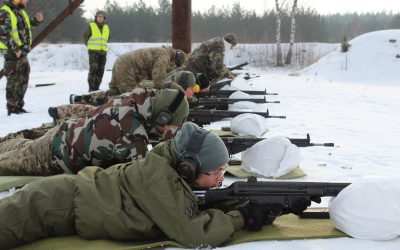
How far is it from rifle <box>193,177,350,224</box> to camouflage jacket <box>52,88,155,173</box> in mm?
808

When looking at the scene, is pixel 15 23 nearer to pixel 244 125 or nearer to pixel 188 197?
pixel 244 125

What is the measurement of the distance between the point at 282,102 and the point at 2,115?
15.8 feet

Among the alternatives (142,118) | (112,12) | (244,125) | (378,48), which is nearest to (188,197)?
(142,118)

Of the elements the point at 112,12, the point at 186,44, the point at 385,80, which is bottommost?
the point at 385,80

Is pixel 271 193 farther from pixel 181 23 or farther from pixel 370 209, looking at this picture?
pixel 181 23

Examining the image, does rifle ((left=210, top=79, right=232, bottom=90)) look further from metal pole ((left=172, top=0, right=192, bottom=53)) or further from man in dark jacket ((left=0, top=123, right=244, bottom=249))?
man in dark jacket ((left=0, top=123, right=244, bottom=249))

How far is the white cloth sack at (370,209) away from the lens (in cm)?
238

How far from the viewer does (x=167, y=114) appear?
10.1 ft

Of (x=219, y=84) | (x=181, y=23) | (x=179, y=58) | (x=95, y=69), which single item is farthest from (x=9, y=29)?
(x=181, y=23)

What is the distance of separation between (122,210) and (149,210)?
133 millimetres

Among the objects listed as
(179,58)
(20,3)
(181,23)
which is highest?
(20,3)

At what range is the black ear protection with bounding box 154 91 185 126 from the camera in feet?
10.1

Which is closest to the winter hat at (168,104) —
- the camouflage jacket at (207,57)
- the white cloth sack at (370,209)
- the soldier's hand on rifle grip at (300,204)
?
the soldier's hand on rifle grip at (300,204)

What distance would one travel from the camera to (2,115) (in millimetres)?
7242
